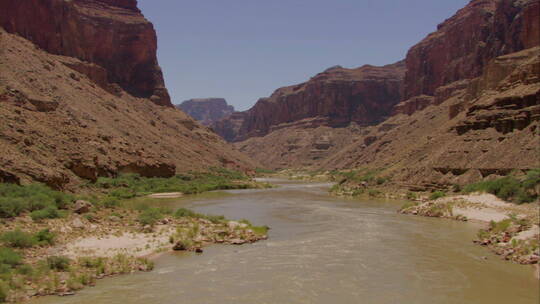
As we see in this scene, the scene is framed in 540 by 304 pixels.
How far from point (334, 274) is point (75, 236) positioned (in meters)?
11.0

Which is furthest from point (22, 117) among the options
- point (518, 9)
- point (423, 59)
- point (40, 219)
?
point (423, 59)

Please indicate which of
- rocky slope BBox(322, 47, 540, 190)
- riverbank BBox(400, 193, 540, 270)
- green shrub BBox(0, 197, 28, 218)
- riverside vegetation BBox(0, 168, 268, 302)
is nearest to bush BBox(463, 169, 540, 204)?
riverbank BBox(400, 193, 540, 270)

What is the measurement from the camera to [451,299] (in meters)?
12.9

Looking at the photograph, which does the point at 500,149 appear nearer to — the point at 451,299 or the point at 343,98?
the point at 451,299

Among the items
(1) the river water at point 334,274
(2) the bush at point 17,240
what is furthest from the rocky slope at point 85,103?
(1) the river water at point 334,274

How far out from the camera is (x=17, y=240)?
1606cm

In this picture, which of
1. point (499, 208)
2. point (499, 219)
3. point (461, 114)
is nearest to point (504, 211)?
point (499, 208)

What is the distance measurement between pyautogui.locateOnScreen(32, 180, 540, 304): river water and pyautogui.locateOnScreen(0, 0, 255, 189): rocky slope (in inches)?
671

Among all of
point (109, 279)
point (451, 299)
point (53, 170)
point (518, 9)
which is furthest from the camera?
point (518, 9)

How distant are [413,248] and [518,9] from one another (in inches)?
2887

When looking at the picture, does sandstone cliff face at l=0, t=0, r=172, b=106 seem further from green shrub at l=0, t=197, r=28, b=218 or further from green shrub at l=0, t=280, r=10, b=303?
green shrub at l=0, t=280, r=10, b=303

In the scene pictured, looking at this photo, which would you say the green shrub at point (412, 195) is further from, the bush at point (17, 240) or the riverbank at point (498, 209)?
the bush at point (17, 240)

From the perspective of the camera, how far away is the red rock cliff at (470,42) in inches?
2881

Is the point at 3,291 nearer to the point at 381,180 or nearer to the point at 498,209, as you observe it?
the point at 498,209
